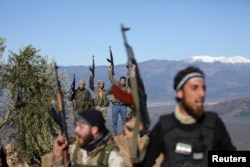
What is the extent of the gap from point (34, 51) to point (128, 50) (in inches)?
1251

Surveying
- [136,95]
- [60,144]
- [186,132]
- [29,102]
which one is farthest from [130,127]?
[29,102]

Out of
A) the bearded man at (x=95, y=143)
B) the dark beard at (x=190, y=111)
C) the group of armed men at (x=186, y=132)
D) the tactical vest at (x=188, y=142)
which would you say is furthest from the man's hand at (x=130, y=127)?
the bearded man at (x=95, y=143)

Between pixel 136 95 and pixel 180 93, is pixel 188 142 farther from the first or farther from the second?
pixel 136 95

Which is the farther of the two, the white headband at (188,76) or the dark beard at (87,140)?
the dark beard at (87,140)

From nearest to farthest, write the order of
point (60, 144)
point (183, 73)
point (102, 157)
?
point (183, 73) < point (102, 157) < point (60, 144)

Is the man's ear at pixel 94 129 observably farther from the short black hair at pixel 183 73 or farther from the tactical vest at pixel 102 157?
the short black hair at pixel 183 73

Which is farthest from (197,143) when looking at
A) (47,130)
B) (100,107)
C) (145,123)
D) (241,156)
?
(47,130)

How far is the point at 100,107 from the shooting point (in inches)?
688

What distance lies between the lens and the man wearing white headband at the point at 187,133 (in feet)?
11.8

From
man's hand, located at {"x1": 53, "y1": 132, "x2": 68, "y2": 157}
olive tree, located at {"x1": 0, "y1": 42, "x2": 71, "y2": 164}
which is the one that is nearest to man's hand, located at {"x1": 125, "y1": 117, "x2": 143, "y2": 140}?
man's hand, located at {"x1": 53, "y1": 132, "x2": 68, "y2": 157}

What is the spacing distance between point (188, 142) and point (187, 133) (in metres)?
0.08

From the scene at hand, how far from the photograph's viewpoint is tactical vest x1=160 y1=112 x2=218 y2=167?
3.62 metres

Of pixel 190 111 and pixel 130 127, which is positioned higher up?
pixel 190 111

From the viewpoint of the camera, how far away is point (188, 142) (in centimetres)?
364
